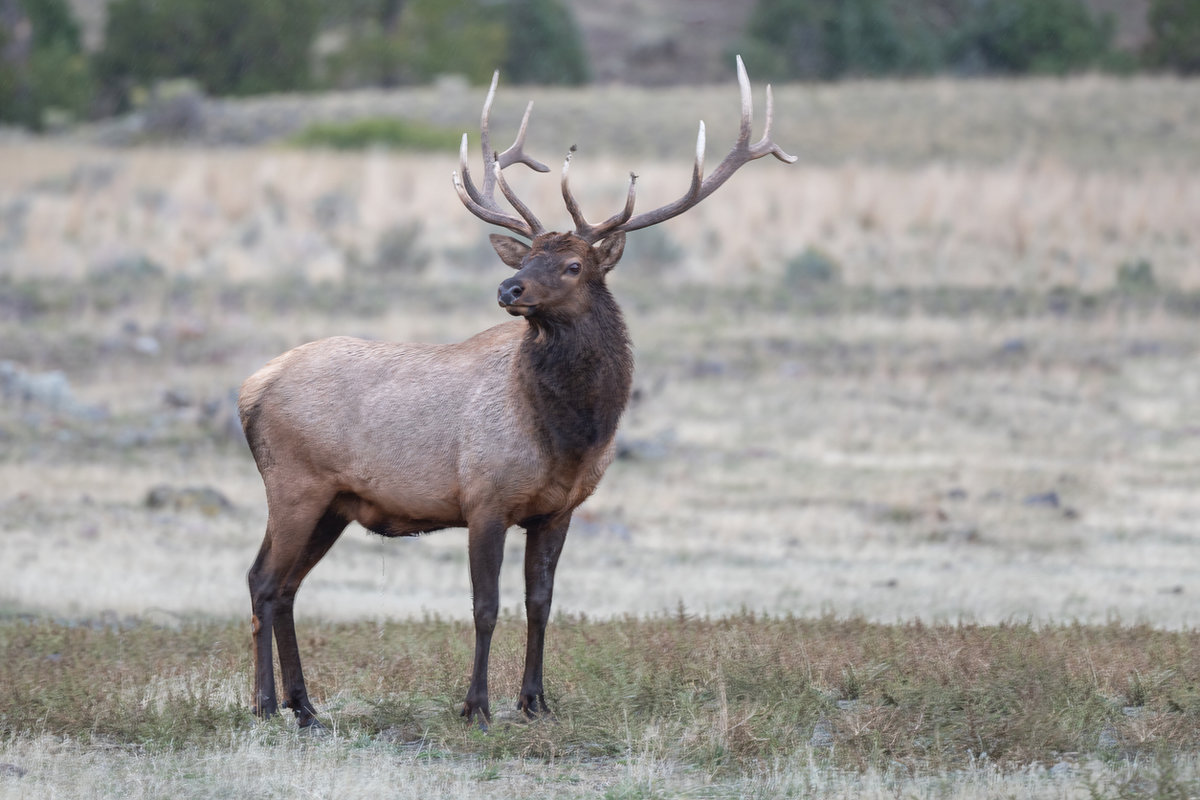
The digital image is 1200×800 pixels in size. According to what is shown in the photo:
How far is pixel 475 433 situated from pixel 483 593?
31.2 inches

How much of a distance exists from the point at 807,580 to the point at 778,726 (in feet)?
21.9

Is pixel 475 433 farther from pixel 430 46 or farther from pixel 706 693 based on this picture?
pixel 430 46

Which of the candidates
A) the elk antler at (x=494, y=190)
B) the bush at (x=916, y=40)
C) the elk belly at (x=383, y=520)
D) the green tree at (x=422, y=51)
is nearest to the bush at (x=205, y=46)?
the green tree at (x=422, y=51)

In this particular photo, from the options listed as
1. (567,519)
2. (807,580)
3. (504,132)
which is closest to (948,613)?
(807,580)

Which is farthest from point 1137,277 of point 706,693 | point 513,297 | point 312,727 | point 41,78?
point 41,78

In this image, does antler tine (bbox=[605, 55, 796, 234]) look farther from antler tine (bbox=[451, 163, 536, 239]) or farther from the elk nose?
the elk nose

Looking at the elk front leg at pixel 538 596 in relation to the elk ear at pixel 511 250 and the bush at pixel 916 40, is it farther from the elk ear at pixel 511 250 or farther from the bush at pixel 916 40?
the bush at pixel 916 40

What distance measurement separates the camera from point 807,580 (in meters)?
14.4

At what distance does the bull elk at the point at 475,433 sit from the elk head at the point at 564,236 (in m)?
0.01

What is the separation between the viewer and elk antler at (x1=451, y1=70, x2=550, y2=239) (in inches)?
343

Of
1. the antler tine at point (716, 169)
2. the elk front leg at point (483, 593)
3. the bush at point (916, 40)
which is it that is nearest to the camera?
the elk front leg at point (483, 593)

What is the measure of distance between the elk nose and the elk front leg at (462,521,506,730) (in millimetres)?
1098

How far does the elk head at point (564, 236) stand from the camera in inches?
321

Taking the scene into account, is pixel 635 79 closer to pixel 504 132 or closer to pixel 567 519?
pixel 504 132
